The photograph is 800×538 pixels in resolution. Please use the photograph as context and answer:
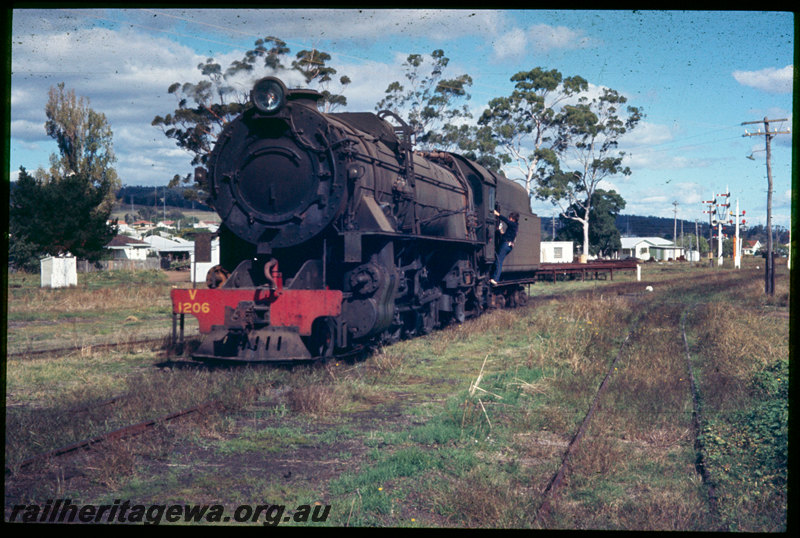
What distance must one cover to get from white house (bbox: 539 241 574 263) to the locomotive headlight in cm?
4394

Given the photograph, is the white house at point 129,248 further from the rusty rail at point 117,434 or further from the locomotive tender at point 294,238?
the rusty rail at point 117,434

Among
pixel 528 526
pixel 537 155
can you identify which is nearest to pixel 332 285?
pixel 528 526

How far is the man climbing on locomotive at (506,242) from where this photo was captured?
1780cm

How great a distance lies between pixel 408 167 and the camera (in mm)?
11984

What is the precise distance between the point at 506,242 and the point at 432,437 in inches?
483


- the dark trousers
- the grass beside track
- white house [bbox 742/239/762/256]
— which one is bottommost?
the grass beside track

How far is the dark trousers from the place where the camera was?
17812 millimetres

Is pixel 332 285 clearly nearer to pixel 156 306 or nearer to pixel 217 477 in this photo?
pixel 217 477

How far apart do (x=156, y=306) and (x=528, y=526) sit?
19345 mm

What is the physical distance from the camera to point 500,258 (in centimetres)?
1794

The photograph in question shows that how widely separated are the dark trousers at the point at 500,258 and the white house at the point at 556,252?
113 ft

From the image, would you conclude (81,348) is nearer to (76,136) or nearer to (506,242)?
(506,242)

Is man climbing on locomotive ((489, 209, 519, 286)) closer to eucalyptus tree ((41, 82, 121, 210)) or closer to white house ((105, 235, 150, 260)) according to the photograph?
eucalyptus tree ((41, 82, 121, 210))

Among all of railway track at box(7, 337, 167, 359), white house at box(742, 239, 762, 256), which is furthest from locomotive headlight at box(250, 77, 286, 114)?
white house at box(742, 239, 762, 256)
